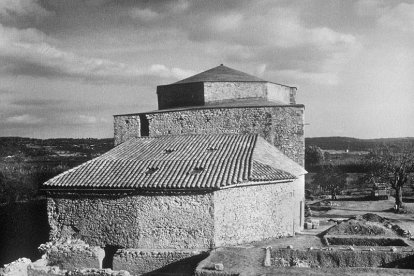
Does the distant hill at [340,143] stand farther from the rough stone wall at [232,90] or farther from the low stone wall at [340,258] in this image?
the low stone wall at [340,258]

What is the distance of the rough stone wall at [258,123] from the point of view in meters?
18.8

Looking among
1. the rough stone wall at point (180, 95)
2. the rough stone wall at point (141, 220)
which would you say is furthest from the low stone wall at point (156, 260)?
the rough stone wall at point (180, 95)

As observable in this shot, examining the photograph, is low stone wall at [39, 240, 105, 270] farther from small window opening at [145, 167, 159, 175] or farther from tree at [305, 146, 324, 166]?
tree at [305, 146, 324, 166]

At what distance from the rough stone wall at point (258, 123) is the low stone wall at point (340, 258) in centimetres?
701

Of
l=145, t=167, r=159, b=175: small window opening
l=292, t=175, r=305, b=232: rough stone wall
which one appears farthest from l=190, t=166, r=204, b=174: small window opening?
l=292, t=175, r=305, b=232: rough stone wall

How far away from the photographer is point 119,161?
16500 millimetres

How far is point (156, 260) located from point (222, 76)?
42.5 ft

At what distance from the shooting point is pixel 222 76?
22.8 meters

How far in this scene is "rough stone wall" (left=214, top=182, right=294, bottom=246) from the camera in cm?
1378

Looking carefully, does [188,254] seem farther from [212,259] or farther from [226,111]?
[226,111]

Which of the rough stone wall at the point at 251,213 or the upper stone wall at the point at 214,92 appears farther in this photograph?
the upper stone wall at the point at 214,92

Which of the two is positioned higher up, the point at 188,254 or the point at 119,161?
the point at 119,161

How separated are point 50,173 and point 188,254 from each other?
32.4 m

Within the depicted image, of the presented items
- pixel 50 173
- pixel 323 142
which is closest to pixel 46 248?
pixel 50 173
